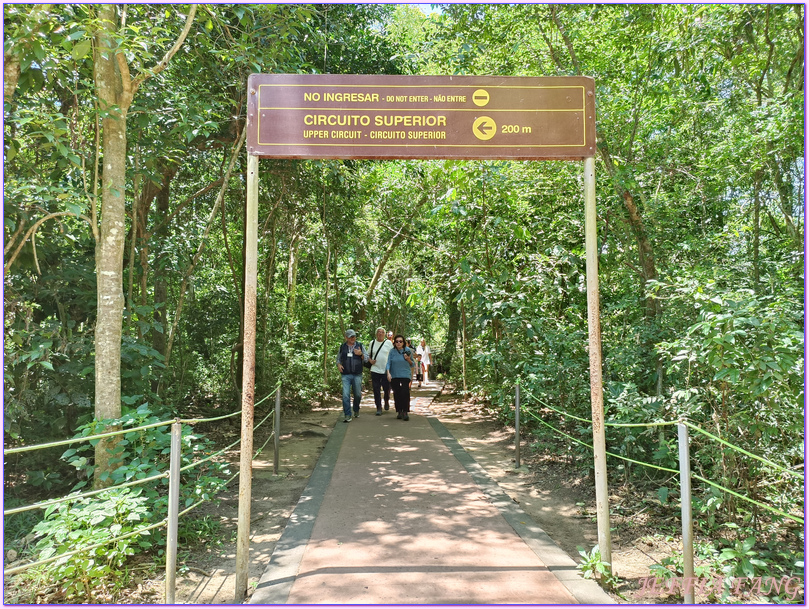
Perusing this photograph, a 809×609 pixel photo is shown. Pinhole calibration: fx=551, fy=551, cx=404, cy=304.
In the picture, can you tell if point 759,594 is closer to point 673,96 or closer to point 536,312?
point 536,312

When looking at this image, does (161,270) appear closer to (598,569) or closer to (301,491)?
(301,491)

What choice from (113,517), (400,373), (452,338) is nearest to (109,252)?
(113,517)

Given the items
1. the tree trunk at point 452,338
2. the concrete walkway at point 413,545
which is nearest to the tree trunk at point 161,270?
the concrete walkway at point 413,545

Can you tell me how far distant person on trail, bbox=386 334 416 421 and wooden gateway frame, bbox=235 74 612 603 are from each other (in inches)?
262

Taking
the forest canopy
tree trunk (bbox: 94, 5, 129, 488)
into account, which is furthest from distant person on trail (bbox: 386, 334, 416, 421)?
tree trunk (bbox: 94, 5, 129, 488)

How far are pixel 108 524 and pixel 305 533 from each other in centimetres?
159

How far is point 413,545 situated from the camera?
4.47 metres

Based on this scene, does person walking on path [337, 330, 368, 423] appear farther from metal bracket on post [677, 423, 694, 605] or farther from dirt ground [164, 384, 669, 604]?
metal bracket on post [677, 423, 694, 605]

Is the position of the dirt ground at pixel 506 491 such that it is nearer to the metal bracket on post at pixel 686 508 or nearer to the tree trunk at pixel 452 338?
the metal bracket on post at pixel 686 508

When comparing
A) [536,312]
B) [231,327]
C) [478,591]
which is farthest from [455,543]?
[231,327]

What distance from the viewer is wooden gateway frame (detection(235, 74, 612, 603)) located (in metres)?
3.98

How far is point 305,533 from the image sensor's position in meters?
4.77

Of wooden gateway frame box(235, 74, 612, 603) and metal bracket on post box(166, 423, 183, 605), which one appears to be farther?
wooden gateway frame box(235, 74, 612, 603)

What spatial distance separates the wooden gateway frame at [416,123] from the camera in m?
3.98
